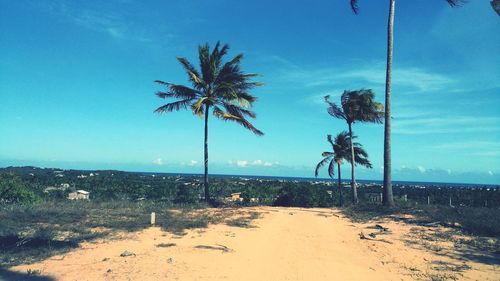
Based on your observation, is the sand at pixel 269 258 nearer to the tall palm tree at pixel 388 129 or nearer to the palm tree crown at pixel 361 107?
the tall palm tree at pixel 388 129

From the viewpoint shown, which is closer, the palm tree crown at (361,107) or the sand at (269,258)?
the sand at (269,258)

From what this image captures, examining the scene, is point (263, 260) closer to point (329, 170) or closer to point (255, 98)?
point (255, 98)

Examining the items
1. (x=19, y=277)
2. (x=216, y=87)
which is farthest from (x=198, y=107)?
(x=19, y=277)

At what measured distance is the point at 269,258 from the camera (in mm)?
7887

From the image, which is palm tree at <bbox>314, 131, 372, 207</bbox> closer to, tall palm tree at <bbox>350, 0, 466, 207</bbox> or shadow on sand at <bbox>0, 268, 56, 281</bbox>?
tall palm tree at <bbox>350, 0, 466, 207</bbox>

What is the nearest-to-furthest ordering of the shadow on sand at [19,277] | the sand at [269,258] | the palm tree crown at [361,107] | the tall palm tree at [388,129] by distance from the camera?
1. the shadow on sand at [19,277]
2. the sand at [269,258]
3. the tall palm tree at [388,129]
4. the palm tree crown at [361,107]

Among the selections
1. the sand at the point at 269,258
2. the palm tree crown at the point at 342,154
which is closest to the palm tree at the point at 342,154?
the palm tree crown at the point at 342,154

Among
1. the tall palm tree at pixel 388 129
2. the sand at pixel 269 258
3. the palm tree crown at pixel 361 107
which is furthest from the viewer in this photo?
the palm tree crown at pixel 361 107

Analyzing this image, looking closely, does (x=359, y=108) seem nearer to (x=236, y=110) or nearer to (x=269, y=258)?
(x=236, y=110)

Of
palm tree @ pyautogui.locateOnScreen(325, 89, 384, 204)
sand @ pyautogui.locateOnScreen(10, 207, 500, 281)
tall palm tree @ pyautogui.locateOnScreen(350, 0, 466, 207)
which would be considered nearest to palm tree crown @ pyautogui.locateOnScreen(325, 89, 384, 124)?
palm tree @ pyautogui.locateOnScreen(325, 89, 384, 204)

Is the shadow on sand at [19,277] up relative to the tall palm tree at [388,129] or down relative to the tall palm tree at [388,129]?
down

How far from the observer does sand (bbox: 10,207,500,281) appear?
6.59 metres

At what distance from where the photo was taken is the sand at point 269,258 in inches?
259

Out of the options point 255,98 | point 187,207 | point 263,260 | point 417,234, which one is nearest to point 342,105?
point 255,98
